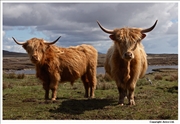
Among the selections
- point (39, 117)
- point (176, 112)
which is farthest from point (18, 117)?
point (176, 112)

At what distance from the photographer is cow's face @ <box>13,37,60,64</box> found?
7.31m

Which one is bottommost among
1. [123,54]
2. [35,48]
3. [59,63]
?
[59,63]

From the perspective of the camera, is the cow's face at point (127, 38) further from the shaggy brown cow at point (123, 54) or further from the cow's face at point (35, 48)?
the cow's face at point (35, 48)

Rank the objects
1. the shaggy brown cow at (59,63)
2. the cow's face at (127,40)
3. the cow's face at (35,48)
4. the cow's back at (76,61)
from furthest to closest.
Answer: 1. the cow's back at (76,61)
2. the shaggy brown cow at (59,63)
3. the cow's face at (35,48)
4. the cow's face at (127,40)

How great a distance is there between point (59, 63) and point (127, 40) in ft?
9.60

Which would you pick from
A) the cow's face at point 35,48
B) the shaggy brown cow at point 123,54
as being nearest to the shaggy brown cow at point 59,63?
the cow's face at point 35,48

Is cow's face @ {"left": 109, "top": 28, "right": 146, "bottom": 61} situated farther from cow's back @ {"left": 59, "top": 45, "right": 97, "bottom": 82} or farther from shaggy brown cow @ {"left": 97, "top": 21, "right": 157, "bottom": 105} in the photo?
cow's back @ {"left": 59, "top": 45, "right": 97, "bottom": 82}

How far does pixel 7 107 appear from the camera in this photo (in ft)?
21.1

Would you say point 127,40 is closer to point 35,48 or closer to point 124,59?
point 124,59

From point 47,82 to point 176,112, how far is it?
4.03m

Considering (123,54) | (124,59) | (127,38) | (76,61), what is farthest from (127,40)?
(76,61)

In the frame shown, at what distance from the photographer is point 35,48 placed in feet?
24.1

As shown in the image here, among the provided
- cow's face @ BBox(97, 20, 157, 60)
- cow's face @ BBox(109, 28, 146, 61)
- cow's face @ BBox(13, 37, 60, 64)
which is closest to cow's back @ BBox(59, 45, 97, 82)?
cow's face @ BBox(13, 37, 60, 64)

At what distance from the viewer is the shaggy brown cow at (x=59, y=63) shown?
24.6 feet
